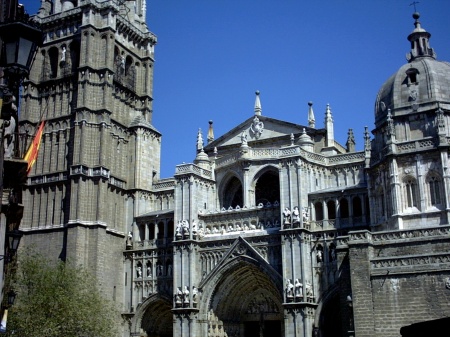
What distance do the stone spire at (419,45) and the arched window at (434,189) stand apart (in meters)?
9.95

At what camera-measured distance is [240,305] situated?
156 feet

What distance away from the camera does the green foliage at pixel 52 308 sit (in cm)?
3178

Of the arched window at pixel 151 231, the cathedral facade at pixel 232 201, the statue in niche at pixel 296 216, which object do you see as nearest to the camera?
the cathedral facade at pixel 232 201

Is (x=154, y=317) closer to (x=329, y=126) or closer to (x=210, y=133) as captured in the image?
(x=210, y=133)

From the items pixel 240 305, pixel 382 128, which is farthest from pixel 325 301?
pixel 382 128

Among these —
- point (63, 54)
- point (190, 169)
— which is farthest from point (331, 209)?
point (63, 54)

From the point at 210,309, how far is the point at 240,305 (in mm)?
2823

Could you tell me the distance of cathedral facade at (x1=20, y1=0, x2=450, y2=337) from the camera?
36.3 meters

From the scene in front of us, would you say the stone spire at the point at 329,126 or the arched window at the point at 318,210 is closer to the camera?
the arched window at the point at 318,210

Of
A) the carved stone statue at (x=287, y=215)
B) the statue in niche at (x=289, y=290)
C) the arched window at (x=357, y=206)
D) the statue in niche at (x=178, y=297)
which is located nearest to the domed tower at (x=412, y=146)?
the arched window at (x=357, y=206)

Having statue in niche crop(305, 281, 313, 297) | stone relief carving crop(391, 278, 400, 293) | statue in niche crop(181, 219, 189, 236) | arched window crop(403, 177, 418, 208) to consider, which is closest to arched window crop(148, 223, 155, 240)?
statue in niche crop(181, 219, 189, 236)

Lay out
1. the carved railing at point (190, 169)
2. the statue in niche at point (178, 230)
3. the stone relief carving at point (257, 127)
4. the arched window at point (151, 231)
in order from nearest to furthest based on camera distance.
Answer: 1. the statue in niche at point (178, 230)
2. the carved railing at point (190, 169)
3. the arched window at point (151, 231)
4. the stone relief carving at point (257, 127)

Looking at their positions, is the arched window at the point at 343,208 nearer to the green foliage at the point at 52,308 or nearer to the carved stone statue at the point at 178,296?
the carved stone statue at the point at 178,296

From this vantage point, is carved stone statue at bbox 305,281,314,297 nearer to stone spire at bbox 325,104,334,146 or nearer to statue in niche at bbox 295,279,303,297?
statue in niche at bbox 295,279,303,297
